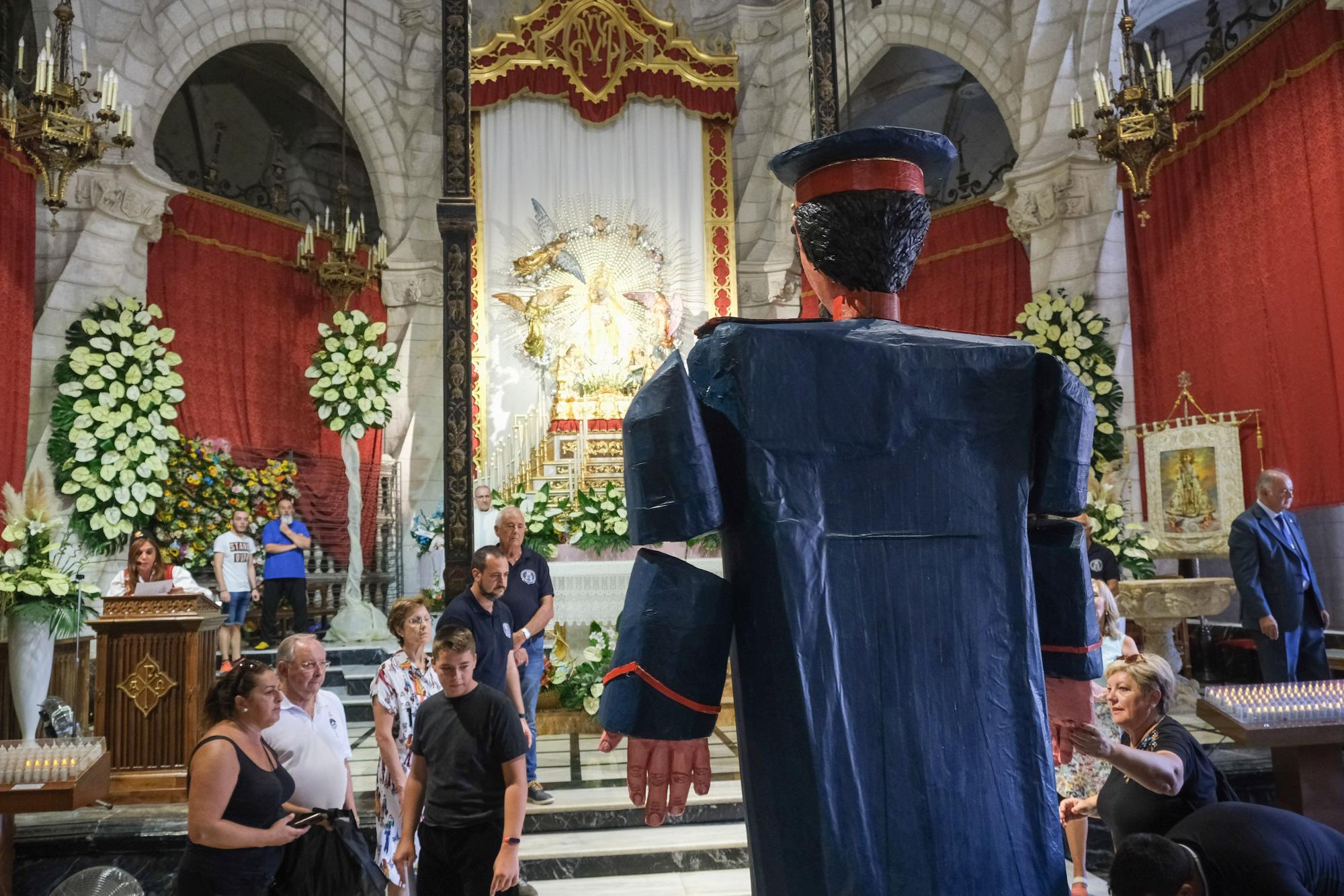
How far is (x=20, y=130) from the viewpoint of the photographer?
6879 mm

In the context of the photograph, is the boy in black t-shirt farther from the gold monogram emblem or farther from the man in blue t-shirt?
the man in blue t-shirt

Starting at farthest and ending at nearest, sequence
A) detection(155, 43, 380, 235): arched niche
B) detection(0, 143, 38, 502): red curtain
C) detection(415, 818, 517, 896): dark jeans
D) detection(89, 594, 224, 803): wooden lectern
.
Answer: detection(155, 43, 380, 235): arched niche → detection(0, 143, 38, 502): red curtain → detection(89, 594, 224, 803): wooden lectern → detection(415, 818, 517, 896): dark jeans

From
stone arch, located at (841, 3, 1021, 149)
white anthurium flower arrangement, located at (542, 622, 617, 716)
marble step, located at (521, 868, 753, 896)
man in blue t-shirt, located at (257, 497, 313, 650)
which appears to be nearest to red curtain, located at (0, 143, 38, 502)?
man in blue t-shirt, located at (257, 497, 313, 650)

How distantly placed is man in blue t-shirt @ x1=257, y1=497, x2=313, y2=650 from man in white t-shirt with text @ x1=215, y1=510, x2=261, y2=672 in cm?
17

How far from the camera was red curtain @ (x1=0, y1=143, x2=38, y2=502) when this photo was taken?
8.45 metres

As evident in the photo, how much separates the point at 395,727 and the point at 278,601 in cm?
557

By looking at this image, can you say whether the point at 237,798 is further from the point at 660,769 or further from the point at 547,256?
the point at 547,256

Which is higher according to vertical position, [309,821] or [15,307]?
[15,307]

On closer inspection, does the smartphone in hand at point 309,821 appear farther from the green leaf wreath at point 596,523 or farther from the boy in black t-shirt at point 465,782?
the green leaf wreath at point 596,523

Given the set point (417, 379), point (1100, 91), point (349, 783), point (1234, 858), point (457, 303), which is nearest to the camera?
point (1234, 858)

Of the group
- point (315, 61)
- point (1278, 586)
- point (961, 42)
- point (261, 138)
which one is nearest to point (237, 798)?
point (1278, 586)

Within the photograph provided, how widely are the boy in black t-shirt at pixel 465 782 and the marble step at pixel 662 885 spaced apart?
136 centimetres

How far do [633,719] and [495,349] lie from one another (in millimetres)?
11304

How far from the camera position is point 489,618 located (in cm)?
455
